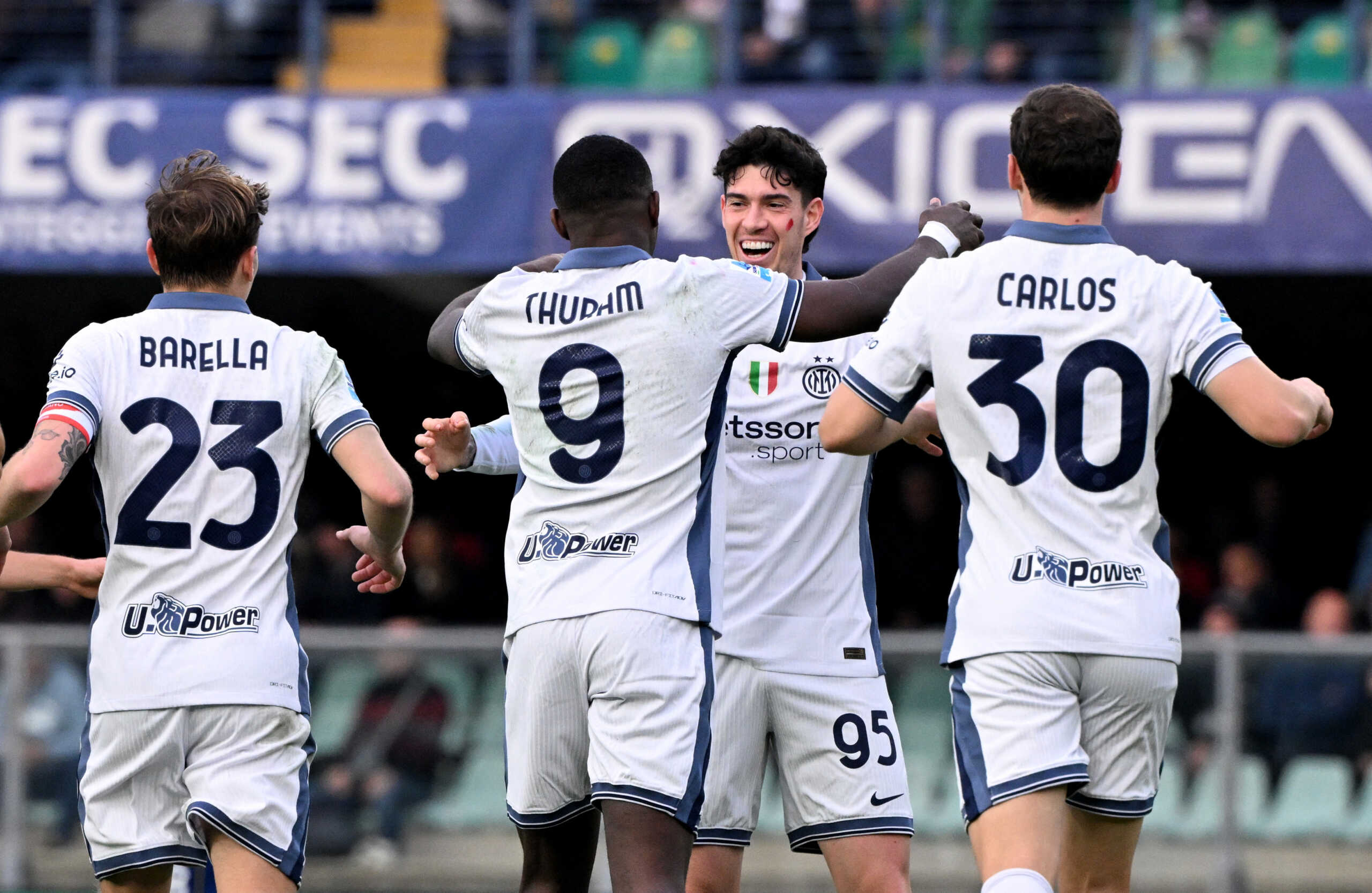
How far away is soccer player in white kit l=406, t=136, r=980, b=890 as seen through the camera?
14.2 feet

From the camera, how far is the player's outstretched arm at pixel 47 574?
4766mm

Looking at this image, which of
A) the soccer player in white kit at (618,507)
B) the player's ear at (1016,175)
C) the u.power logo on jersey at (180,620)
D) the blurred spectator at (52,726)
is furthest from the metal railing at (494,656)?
the player's ear at (1016,175)

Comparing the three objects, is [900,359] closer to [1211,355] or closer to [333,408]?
[1211,355]

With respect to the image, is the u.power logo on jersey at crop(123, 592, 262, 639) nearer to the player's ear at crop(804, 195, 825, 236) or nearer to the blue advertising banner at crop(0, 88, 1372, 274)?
the player's ear at crop(804, 195, 825, 236)

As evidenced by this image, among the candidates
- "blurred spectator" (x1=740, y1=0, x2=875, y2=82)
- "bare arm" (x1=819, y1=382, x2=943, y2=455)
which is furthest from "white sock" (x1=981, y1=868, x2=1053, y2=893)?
"blurred spectator" (x1=740, y1=0, x2=875, y2=82)

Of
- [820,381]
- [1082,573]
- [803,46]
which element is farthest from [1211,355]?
[803,46]

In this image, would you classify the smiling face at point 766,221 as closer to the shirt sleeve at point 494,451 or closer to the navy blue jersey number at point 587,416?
the shirt sleeve at point 494,451

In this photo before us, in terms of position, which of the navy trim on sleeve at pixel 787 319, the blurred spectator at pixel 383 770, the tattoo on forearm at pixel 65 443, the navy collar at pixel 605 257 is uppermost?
the navy collar at pixel 605 257

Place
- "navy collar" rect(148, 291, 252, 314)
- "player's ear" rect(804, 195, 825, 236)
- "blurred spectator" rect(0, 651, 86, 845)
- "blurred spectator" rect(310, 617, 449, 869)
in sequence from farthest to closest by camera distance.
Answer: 1. "blurred spectator" rect(0, 651, 86, 845)
2. "blurred spectator" rect(310, 617, 449, 869)
3. "player's ear" rect(804, 195, 825, 236)
4. "navy collar" rect(148, 291, 252, 314)

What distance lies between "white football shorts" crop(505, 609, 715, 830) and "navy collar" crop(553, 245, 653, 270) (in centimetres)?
81

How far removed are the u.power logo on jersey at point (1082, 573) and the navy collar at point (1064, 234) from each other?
2.22 feet

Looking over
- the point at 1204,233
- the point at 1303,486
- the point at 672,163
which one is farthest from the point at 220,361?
the point at 1303,486

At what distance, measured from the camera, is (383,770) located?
970 centimetres

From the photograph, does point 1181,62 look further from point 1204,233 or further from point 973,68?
point 1204,233
